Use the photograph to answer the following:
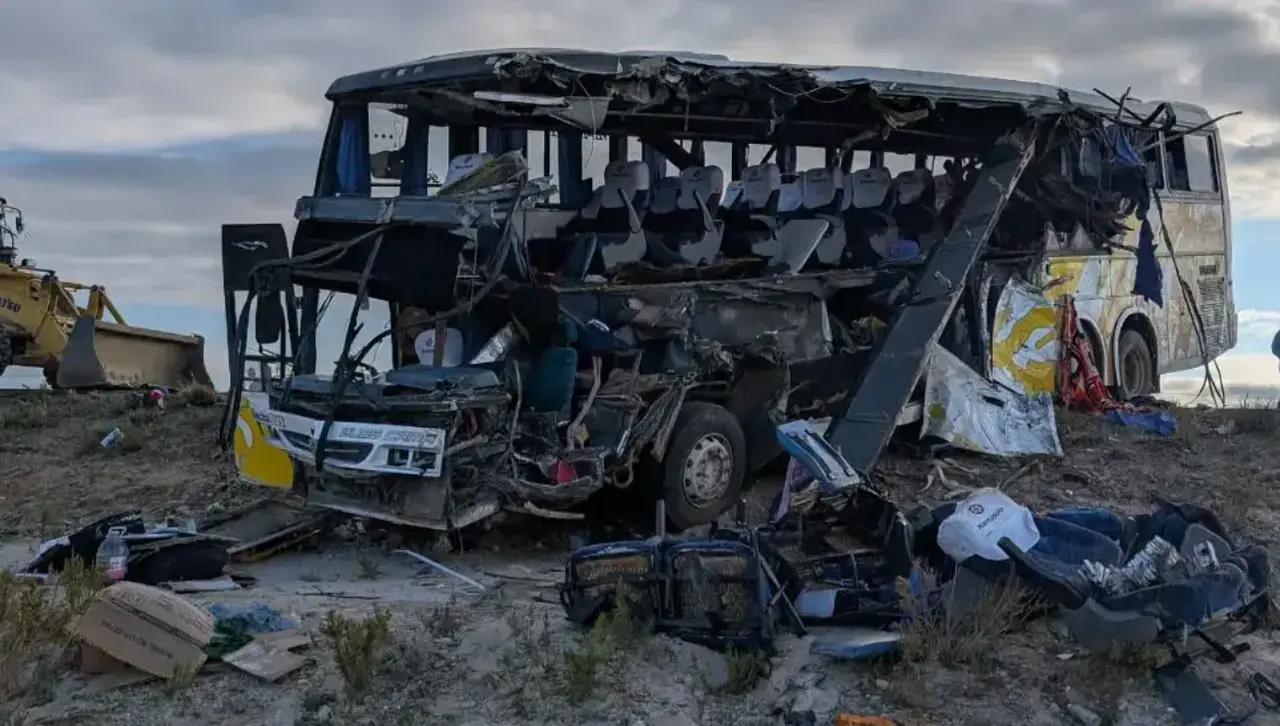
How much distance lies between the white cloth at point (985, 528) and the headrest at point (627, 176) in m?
4.42

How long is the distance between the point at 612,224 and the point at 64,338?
453 inches

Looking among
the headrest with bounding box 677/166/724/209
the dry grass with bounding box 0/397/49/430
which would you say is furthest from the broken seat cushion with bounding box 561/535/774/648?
the dry grass with bounding box 0/397/49/430

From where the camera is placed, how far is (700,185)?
10.4 metres

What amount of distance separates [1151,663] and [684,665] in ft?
6.62

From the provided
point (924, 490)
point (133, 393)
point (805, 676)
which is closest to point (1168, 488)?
point (924, 490)

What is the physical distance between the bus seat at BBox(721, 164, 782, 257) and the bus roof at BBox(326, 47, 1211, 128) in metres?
1.42

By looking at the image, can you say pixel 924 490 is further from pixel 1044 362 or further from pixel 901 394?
pixel 1044 362

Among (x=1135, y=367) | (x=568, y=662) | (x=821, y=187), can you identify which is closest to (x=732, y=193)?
(x=821, y=187)

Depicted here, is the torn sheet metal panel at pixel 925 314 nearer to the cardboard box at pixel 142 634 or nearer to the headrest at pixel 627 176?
the headrest at pixel 627 176

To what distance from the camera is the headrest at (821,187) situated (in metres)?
11.7

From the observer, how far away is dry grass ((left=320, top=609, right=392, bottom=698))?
5492 millimetres

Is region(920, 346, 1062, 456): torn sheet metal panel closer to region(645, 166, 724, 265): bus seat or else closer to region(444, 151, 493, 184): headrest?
region(645, 166, 724, 265): bus seat

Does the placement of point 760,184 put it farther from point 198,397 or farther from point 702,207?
point 198,397

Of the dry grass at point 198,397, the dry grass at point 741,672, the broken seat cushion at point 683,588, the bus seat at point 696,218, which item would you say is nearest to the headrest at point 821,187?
the bus seat at point 696,218
